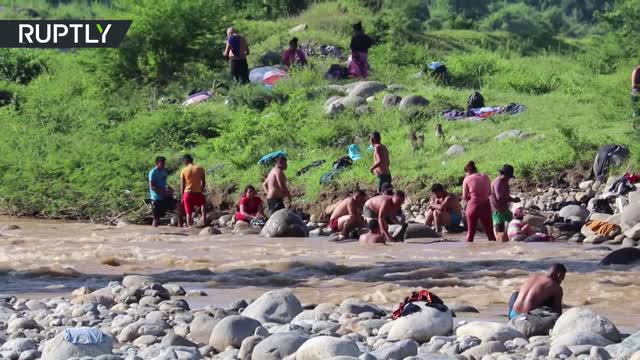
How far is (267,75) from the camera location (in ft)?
102

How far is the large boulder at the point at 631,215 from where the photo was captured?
796 inches

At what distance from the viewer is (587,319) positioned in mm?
11312

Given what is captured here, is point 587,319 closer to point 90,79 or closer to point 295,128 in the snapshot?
point 295,128

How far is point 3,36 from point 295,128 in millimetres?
6385

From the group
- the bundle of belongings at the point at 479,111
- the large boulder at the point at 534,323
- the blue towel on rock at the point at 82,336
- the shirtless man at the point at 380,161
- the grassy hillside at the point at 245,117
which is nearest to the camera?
the blue towel on rock at the point at 82,336

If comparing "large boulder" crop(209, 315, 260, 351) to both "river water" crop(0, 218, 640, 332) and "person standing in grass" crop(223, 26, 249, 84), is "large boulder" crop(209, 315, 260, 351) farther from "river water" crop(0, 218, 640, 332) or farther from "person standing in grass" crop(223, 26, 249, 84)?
"person standing in grass" crop(223, 26, 249, 84)

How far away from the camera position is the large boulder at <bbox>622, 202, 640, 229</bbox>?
66.3ft

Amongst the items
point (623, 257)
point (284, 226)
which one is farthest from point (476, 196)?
point (284, 226)

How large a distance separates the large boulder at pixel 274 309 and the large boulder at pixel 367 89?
15508 millimetres

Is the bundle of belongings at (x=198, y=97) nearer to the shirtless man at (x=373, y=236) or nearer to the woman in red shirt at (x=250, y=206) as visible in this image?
the woman in red shirt at (x=250, y=206)

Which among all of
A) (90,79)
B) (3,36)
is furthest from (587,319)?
(90,79)

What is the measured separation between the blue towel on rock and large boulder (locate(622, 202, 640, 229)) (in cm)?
1112

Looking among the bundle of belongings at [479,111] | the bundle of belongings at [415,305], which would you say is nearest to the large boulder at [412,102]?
the bundle of belongings at [479,111]

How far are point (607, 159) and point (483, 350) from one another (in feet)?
40.8
